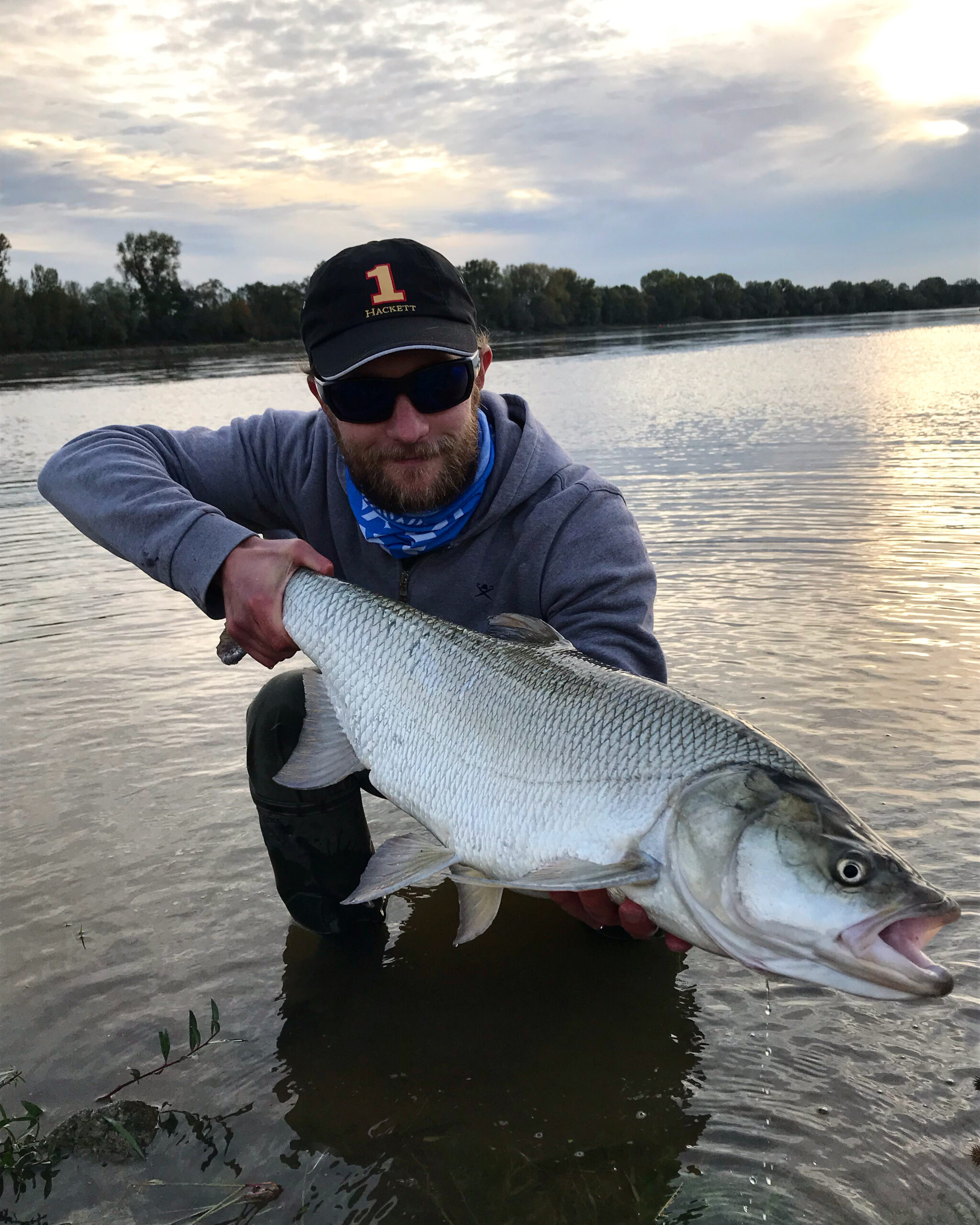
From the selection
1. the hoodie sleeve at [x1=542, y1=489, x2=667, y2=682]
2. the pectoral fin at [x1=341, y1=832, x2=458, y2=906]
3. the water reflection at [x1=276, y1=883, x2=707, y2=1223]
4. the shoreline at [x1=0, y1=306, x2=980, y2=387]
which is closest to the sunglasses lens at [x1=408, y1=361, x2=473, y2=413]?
the hoodie sleeve at [x1=542, y1=489, x2=667, y2=682]

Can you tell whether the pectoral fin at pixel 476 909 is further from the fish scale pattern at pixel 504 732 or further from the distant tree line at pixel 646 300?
the distant tree line at pixel 646 300

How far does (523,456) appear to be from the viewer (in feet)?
10.7

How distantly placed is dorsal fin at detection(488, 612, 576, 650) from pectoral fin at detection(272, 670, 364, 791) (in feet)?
1.84

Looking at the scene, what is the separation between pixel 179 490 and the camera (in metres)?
3.02

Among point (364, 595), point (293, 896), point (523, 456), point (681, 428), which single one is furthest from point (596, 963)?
point (681, 428)

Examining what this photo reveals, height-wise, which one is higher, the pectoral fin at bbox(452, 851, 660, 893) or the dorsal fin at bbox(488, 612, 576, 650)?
the dorsal fin at bbox(488, 612, 576, 650)

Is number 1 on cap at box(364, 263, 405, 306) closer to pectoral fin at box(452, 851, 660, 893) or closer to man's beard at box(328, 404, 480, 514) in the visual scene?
man's beard at box(328, 404, 480, 514)

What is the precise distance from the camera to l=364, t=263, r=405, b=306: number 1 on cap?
3014 millimetres

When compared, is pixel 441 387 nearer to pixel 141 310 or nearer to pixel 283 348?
pixel 283 348

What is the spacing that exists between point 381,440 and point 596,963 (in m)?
1.93

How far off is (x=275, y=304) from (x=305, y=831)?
8737 cm

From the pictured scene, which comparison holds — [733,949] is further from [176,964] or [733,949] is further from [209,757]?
[209,757]

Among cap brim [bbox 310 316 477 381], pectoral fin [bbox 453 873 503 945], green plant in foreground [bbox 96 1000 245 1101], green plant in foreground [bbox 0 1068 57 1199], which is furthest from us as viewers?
cap brim [bbox 310 316 477 381]

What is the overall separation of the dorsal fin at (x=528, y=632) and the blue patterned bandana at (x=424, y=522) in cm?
66
